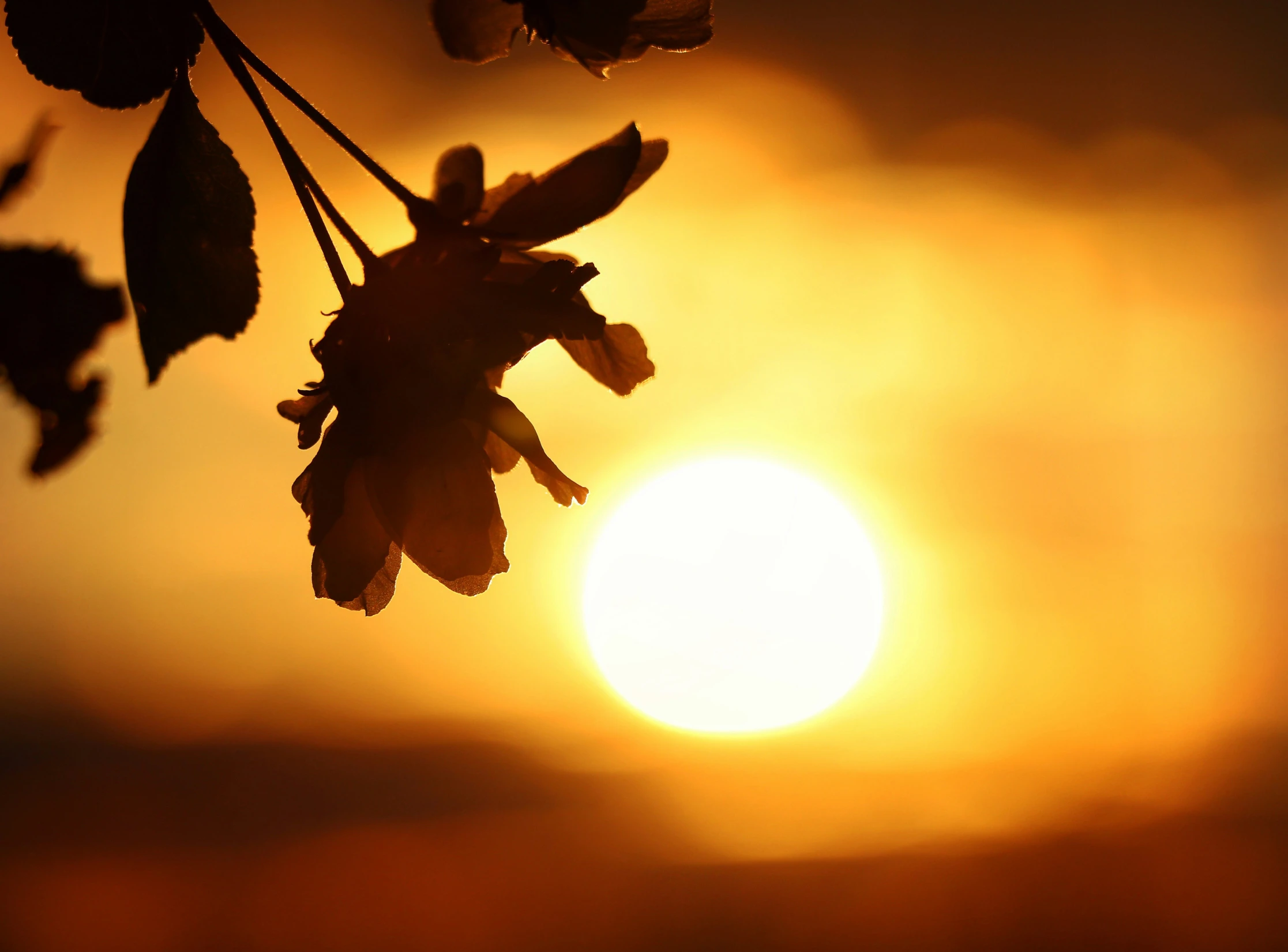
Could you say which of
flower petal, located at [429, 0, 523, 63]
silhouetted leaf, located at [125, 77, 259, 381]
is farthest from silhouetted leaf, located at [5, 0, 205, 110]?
flower petal, located at [429, 0, 523, 63]

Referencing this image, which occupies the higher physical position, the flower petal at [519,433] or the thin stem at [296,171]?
the thin stem at [296,171]

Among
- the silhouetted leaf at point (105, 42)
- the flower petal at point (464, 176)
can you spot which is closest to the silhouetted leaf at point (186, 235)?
the silhouetted leaf at point (105, 42)

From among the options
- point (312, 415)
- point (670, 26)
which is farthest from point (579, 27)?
point (312, 415)

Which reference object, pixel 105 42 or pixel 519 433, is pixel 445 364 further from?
pixel 105 42

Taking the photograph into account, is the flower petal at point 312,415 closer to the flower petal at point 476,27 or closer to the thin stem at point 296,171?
the thin stem at point 296,171

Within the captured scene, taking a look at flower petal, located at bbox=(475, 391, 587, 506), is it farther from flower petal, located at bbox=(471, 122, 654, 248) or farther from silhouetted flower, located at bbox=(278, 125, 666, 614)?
flower petal, located at bbox=(471, 122, 654, 248)

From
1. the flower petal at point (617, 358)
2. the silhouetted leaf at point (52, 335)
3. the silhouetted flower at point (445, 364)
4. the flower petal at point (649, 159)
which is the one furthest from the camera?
the flower petal at point (617, 358)

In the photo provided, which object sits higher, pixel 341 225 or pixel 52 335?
pixel 341 225
